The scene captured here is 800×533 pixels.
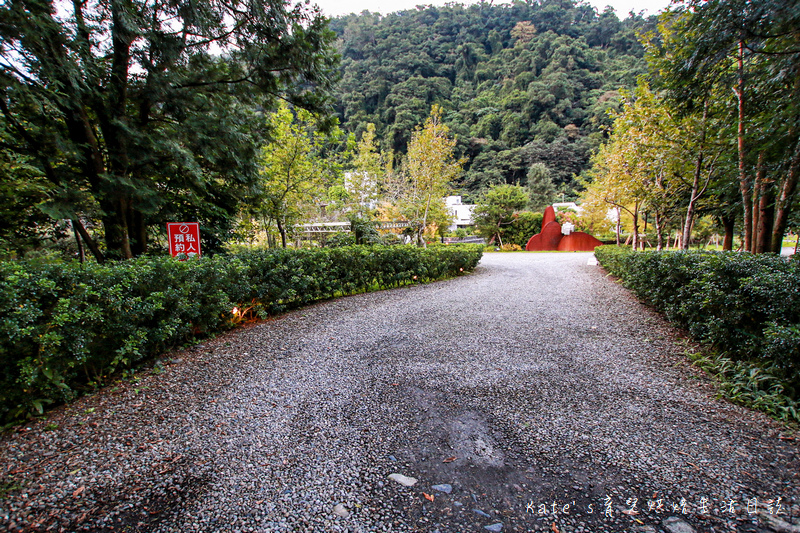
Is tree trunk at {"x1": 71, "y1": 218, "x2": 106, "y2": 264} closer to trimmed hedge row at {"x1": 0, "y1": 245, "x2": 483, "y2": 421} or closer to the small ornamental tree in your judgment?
trimmed hedge row at {"x1": 0, "y1": 245, "x2": 483, "y2": 421}

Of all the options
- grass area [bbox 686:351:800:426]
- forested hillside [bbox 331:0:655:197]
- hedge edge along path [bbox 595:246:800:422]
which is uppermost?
forested hillside [bbox 331:0:655:197]

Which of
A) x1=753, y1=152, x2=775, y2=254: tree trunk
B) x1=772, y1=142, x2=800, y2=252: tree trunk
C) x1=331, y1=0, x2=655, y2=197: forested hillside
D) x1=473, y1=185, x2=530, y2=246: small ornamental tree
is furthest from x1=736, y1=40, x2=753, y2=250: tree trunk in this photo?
x1=331, y1=0, x2=655, y2=197: forested hillside

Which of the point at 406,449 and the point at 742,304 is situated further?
the point at 742,304

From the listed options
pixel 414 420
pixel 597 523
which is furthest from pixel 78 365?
pixel 597 523

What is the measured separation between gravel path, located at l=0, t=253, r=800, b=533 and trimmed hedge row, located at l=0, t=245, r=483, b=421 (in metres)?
0.26

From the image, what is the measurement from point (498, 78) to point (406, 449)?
6958 centimetres

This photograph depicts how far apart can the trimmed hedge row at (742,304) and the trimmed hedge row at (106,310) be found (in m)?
5.15

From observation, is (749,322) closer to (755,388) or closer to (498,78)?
(755,388)

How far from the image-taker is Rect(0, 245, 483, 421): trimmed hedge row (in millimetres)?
2234

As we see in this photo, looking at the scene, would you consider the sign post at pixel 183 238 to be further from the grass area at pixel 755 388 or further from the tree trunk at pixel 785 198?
the tree trunk at pixel 785 198

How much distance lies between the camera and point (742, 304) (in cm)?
289

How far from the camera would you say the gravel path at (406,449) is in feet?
5.14

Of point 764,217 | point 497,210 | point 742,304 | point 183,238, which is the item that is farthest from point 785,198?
point 497,210

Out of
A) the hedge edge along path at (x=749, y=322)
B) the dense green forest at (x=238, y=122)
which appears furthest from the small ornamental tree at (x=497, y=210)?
the hedge edge along path at (x=749, y=322)
